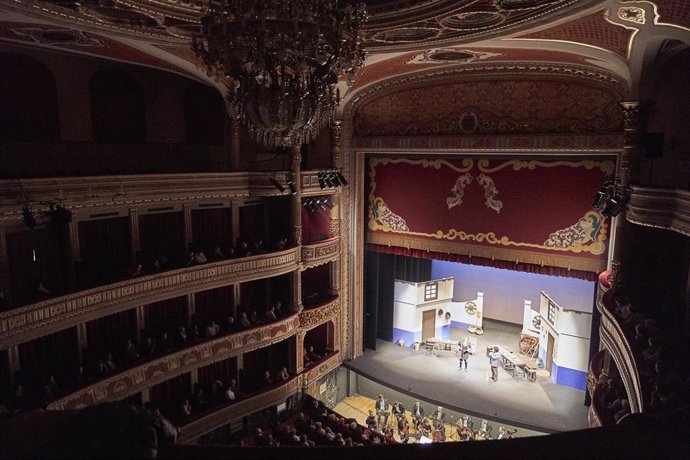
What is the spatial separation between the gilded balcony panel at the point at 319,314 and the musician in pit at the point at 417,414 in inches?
140

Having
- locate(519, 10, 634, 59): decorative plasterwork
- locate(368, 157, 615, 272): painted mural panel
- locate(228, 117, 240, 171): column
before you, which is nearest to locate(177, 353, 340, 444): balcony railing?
locate(368, 157, 615, 272): painted mural panel

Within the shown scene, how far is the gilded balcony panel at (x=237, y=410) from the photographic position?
11.3 m

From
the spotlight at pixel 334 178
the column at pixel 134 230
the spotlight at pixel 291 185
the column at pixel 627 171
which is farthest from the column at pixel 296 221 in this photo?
the column at pixel 627 171

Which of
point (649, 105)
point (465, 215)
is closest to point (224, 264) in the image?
point (465, 215)

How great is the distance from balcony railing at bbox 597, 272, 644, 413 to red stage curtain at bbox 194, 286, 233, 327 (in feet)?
30.2

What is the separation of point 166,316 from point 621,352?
995 centimetres

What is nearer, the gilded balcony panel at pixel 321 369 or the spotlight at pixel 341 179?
the gilded balcony panel at pixel 321 369

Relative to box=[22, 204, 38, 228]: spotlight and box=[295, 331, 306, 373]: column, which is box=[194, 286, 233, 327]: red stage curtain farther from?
box=[22, 204, 38, 228]: spotlight

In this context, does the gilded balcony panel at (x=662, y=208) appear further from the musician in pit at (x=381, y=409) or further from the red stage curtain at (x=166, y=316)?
the red stage curtain at (x=166, y=316)

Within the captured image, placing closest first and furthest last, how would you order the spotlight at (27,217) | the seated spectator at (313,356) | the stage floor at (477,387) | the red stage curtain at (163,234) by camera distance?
the spotlight at (27,217) < the red stage curtain at (163,234) < the stage floor at (477,387) < the seated spectator at (313,356)

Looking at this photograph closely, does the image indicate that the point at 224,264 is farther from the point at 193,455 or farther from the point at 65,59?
the point at 193,455

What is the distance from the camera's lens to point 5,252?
30.1ft

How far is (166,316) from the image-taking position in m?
12.3

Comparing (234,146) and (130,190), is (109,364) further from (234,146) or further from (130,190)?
(234,146)
